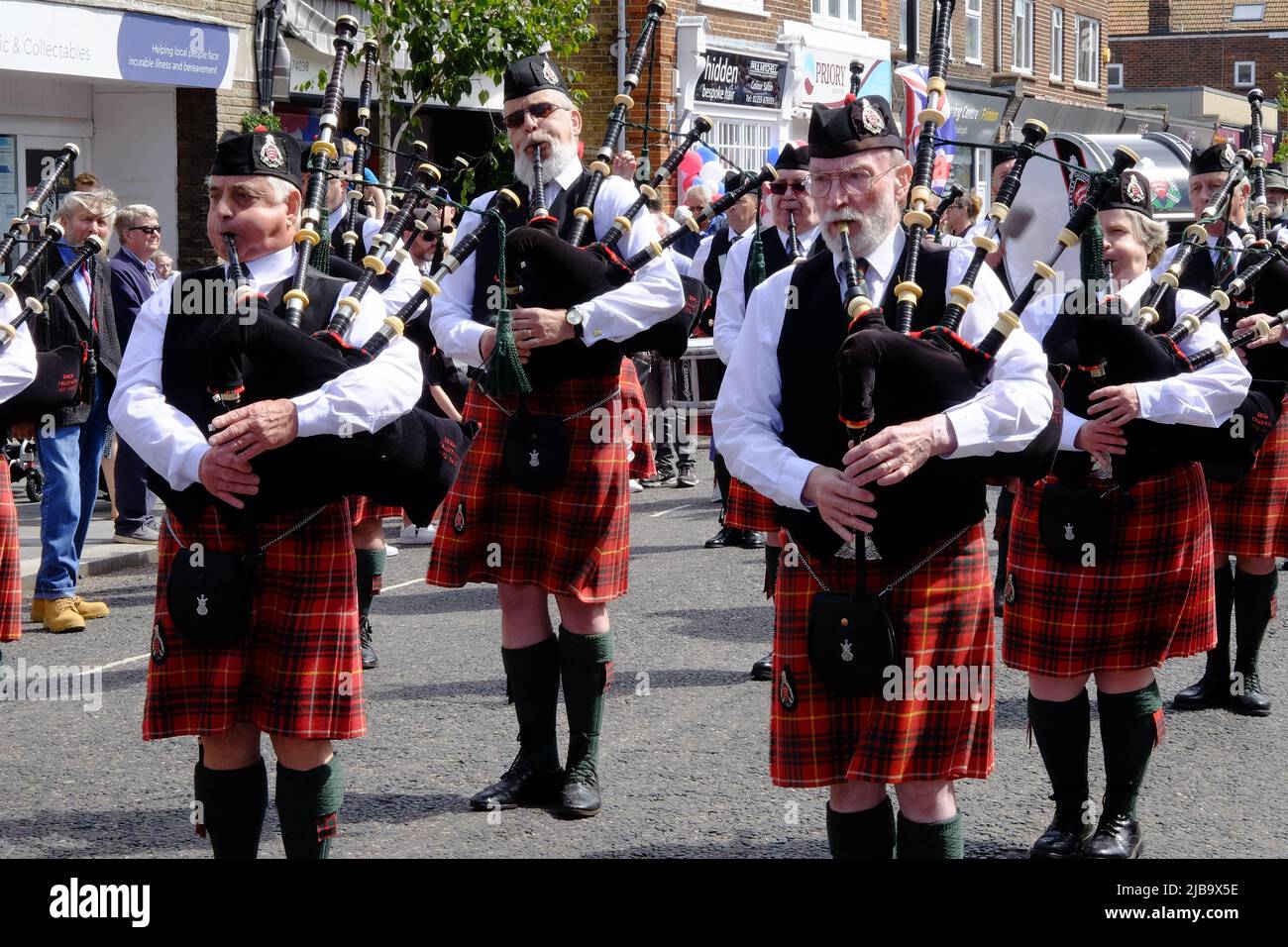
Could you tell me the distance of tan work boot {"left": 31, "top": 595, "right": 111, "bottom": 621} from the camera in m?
7.05

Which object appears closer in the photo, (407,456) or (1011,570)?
(407,456)

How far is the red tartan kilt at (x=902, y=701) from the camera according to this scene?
3.15 m

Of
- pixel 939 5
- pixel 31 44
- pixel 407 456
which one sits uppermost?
pixel 31 44

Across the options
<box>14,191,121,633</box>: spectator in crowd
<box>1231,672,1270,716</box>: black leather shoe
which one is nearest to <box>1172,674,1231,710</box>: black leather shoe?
<box>1231,672,1270,716</box>: black leather shoe

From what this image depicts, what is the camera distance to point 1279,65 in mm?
48562

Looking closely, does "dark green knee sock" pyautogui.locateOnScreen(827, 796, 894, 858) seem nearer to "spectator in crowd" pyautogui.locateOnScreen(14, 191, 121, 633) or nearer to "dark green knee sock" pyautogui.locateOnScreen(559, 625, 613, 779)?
"dark green knee sock" pyautogui.locateOnScreen(559, 625, 613, 779)

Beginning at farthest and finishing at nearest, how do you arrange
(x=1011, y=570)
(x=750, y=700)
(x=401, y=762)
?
(x=750, y=700) < (x=401, y=762) < (x=1011, y=570)

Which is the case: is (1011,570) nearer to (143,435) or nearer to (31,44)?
(143,435)

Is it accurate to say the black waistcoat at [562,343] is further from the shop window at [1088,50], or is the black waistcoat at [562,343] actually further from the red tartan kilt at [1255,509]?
the shop window at [1088,50]

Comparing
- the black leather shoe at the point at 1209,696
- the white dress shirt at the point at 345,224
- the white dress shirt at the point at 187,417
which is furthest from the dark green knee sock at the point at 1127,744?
the white dress shirt at the point at 345,224

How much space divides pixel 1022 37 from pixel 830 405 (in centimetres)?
2806

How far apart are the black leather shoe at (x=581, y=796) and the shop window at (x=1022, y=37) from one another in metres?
26.3

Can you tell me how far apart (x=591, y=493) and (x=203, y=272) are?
1.49 metres

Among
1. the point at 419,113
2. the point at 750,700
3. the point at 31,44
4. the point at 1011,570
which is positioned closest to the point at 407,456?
the point at 1011,570
